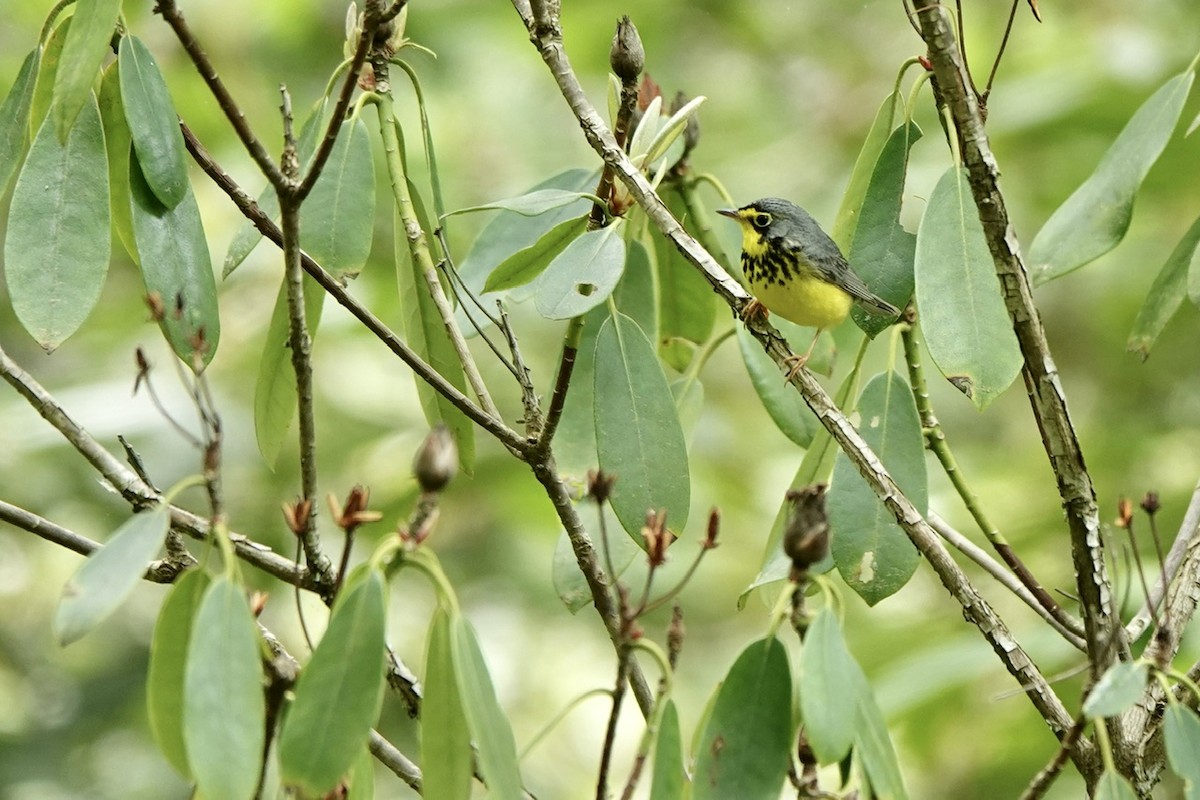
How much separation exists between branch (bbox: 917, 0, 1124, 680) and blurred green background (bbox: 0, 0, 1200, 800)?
143 centimetres

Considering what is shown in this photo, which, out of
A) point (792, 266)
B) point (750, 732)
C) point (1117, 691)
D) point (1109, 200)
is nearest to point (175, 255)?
point (750, 732)

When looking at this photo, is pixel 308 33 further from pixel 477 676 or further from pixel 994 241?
pixel 477 676

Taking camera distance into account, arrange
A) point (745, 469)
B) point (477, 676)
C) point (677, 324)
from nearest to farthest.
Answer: point (477, 676) < point (677, 324) < point (745, 469)

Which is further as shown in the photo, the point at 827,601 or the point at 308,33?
the point at 308,33

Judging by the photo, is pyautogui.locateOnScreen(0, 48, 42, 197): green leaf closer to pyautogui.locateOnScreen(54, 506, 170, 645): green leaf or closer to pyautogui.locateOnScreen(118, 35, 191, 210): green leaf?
pyautogui.locateOnScreen(118, 35, 191, 210): green leaf

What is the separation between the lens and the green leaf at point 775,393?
2.30 metres

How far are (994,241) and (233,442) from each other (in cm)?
320

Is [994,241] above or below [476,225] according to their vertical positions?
below

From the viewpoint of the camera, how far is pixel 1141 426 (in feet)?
14.9

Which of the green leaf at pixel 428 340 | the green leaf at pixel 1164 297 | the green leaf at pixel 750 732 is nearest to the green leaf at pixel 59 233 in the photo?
the green leaf at pixel 428 340

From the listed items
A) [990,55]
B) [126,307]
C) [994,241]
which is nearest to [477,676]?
[994,241]

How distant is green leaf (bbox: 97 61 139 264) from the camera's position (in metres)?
1.91

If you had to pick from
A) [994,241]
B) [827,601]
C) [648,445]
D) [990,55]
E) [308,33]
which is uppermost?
[990,55]

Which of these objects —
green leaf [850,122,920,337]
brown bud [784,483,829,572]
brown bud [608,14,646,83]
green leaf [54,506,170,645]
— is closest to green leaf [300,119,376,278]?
brown bud [608,14,646,83]
